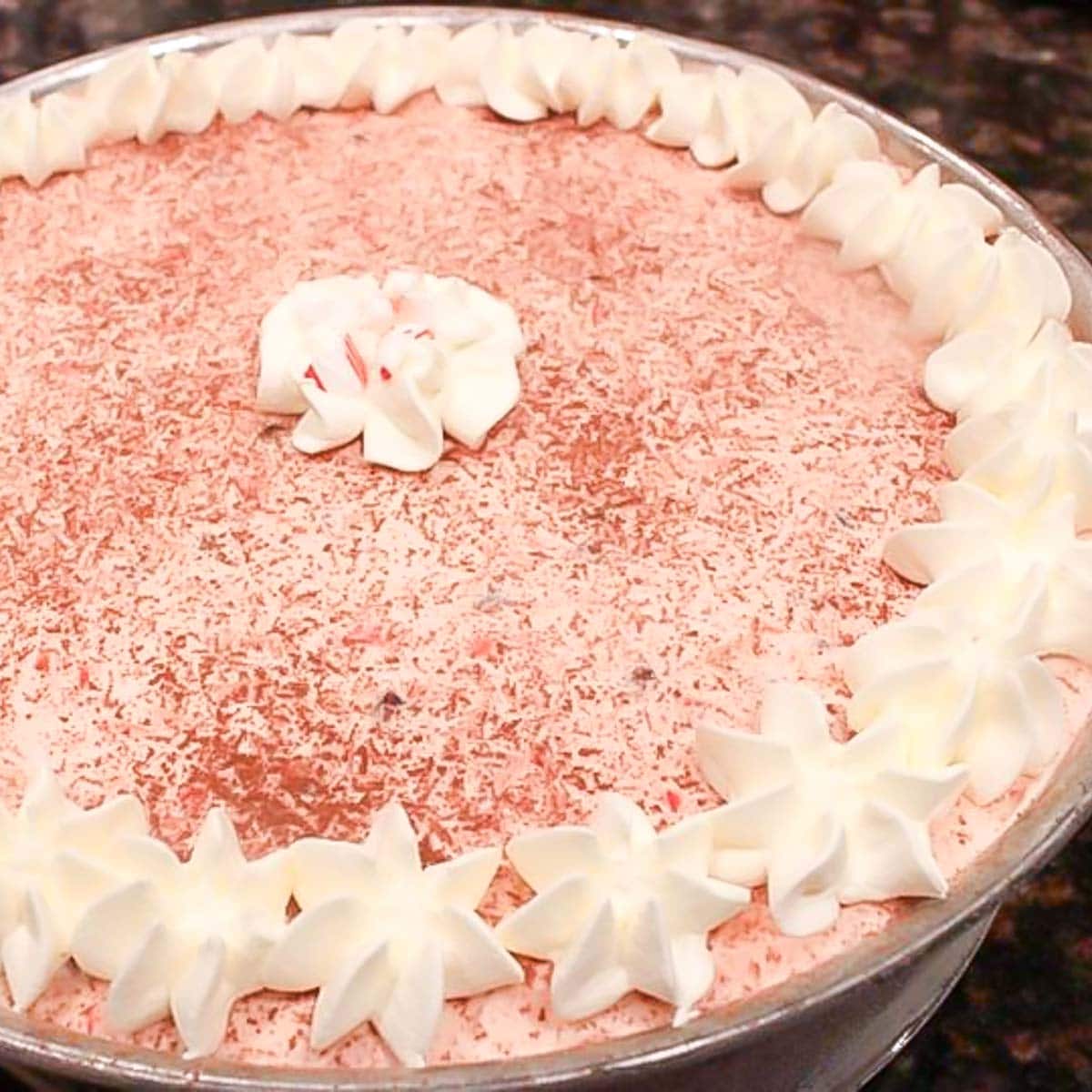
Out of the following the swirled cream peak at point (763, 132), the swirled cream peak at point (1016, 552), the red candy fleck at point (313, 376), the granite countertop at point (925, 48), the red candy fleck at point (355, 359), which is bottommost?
the granite countertop at point (925, 48)

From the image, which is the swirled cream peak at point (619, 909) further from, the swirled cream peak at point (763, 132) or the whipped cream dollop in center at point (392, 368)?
the swirled cream peak at point (763, 132)

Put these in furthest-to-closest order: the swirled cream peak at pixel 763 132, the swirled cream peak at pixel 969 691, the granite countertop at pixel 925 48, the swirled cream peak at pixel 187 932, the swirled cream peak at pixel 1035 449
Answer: the granite countertop at pixel 925 48, the swirled cream peak at pixel 763 132, the swirled cream peak at pixel 1035 449, the swirled cream peak at pixel 969 691, the swirled cream peak at pixel 187 932

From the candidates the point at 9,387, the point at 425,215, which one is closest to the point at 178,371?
the point at 9,387

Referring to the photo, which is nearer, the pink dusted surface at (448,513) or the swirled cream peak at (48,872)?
the swirled cream peak at (48,872)

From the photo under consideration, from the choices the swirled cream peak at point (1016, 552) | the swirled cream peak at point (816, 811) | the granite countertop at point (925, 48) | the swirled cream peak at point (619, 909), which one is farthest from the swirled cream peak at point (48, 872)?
the granite countertop at point (925, 48)

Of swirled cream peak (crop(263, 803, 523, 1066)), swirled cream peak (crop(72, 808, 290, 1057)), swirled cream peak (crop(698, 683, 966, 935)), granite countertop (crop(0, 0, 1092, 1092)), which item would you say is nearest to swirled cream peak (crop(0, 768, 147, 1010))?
swirled cream peak (crop(72, 808, 290, 1057))

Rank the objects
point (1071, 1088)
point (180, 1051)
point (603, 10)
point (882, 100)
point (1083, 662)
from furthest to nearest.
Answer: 1. point (603, 10)
2. point (882, 100)
3. point (1071, 1088)
4. point (1083, 662)
5. point (180, 1051)

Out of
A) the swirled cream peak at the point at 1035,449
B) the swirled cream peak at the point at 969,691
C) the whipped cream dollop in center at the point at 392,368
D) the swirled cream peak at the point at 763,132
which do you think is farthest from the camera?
the swirled cream peak at the point at 763,132

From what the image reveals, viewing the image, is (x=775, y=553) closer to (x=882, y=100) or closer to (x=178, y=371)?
(x=178, y=371)
